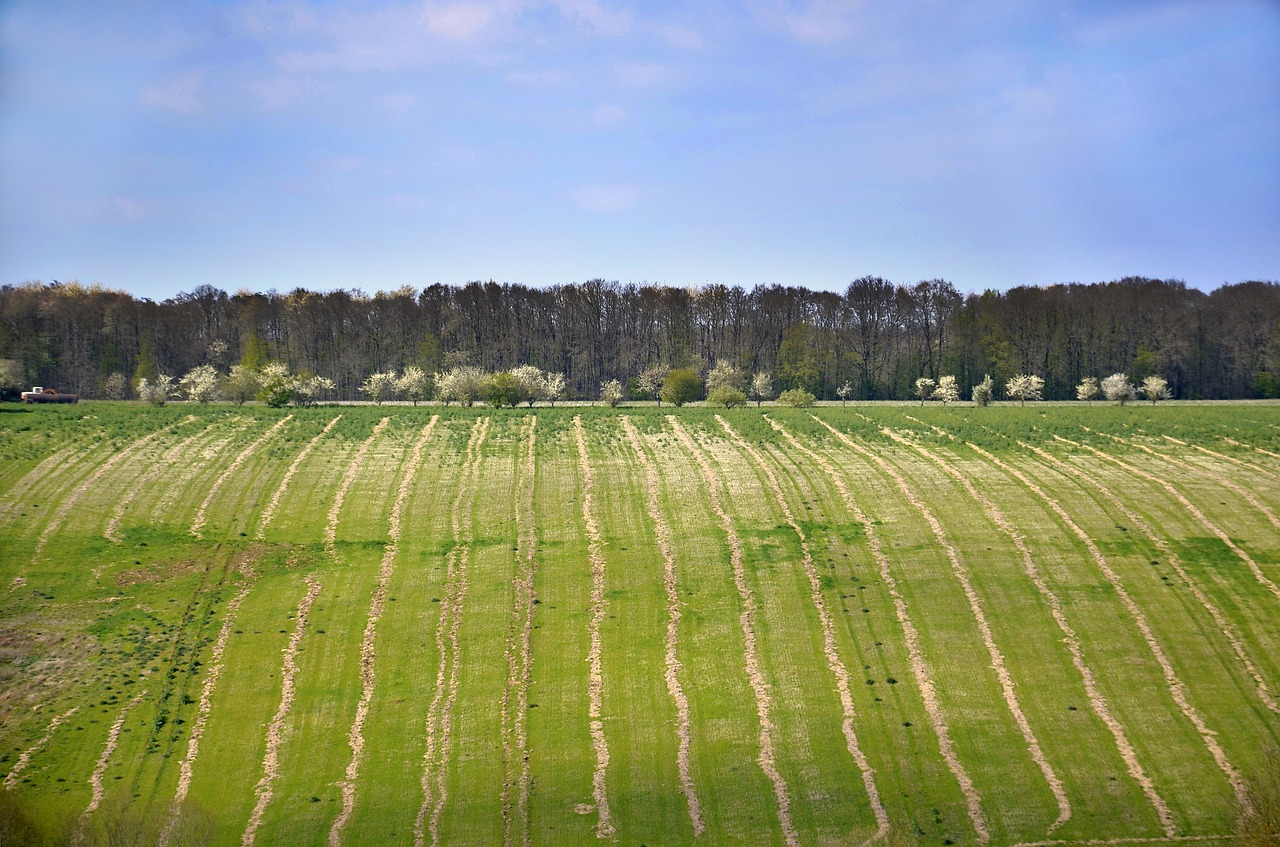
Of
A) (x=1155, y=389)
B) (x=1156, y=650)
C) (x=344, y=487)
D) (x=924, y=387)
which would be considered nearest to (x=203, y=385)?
(x=344, y=487)

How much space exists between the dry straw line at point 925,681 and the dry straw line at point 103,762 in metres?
33.1

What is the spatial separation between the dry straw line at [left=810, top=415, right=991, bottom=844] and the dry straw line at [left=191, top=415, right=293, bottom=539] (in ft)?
128

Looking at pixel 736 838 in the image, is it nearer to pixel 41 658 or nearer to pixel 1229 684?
pixel 1229 684

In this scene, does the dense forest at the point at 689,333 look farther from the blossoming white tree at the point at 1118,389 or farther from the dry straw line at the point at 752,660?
the dry straw line at the point at 752,660

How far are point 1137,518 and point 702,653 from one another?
29.7 m

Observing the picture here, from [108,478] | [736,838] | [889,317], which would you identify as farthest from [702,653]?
[889,317]

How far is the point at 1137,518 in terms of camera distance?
59.2 meters

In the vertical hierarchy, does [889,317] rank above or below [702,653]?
above

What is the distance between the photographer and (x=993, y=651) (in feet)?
157

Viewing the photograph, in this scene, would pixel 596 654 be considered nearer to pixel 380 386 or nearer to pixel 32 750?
pixel 32 750

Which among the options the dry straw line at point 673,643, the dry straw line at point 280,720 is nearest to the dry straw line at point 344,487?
the dry straw line at point 280,720

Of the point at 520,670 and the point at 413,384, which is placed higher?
the point at 413,384

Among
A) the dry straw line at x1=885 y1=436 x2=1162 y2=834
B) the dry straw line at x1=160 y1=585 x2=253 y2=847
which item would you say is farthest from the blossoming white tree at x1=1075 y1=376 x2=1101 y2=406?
the dry straw line at x1=160 y1=585 x2=253 y2=847

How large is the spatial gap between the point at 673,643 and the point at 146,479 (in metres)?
38.6
